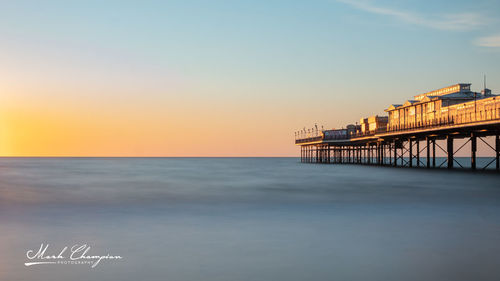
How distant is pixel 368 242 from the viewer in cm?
1296

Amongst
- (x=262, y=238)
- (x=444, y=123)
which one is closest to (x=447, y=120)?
(x=444, y=123)

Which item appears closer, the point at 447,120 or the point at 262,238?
the point at 262,238

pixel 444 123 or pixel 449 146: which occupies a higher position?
pixel 444 123

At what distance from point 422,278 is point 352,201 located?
15069 mm

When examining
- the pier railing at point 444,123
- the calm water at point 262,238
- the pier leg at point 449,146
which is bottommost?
the calm water at point 262,238

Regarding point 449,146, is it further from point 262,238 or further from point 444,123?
point 262,238

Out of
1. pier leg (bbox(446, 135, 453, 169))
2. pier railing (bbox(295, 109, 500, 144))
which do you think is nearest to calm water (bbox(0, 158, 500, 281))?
pier railing (bbox(295, 109, 500, 144))

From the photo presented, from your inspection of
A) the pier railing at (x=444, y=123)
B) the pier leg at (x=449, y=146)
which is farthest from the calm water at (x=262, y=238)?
the pier leg at (x=449, y=146)

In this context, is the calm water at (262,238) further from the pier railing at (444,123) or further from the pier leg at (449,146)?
the pier leg at (449,146)

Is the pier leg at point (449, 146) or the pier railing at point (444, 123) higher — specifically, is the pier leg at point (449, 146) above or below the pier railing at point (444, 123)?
below

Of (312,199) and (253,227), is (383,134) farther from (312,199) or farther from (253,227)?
(253,227)

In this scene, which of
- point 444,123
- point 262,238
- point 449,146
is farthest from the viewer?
point 449,146

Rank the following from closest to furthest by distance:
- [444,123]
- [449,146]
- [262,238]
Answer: [262,238], [444,123], [449,146]

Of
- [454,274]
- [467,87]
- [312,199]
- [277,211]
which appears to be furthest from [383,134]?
[454,274]
